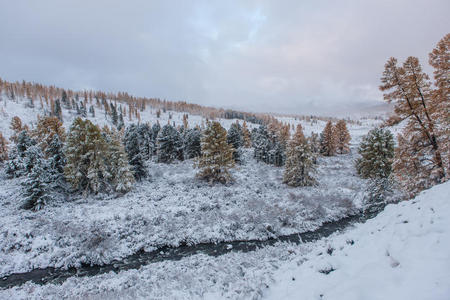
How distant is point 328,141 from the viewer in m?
52.8

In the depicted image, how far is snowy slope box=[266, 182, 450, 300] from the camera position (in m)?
4.03

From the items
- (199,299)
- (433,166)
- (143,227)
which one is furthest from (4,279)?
(433,166)

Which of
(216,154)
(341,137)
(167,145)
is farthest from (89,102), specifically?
(341,137)

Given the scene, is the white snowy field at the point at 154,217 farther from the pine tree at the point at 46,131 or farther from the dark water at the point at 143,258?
the pine tree at the point at 46,131

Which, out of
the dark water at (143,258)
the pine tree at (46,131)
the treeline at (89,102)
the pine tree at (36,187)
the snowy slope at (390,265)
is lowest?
the dark water at (143,258)

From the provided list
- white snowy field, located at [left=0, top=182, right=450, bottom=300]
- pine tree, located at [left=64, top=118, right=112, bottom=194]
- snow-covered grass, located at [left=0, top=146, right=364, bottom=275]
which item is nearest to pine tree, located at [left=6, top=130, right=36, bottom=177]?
snow-covered grass, located at [left=0, top=146, right=364, bottom=275]

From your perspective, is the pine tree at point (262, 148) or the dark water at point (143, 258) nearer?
the dark water at point (143, 258)

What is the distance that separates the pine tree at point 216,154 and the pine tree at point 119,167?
1043 cm

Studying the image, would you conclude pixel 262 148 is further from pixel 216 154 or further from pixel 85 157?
pixel 85 157

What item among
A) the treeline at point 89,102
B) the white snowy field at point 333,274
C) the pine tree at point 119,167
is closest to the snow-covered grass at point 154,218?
the pine tree at point 119,167

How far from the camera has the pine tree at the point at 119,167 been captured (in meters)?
25.8

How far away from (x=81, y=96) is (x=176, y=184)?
183 meters

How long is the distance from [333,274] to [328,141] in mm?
53417

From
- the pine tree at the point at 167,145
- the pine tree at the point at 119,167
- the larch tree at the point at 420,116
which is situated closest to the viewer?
the larch tree at the point at 420,116
